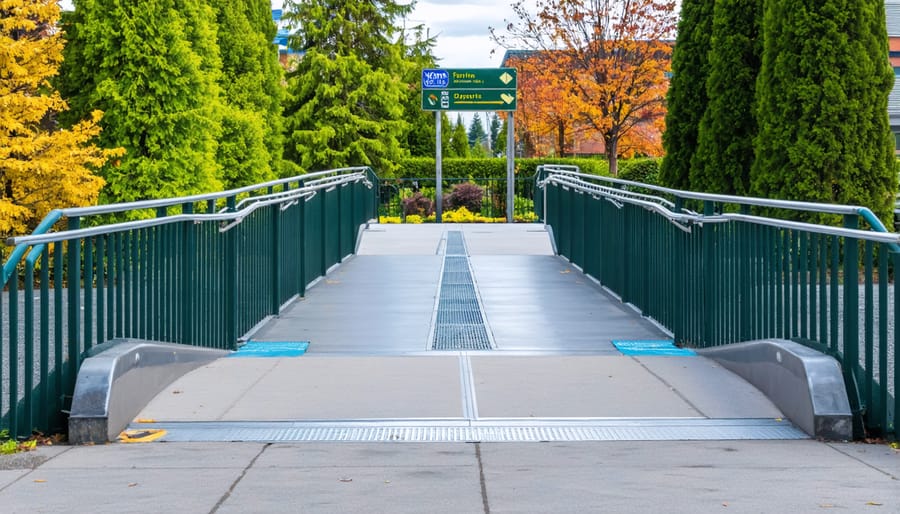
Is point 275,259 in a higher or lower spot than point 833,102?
lower

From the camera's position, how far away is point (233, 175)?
99.2ft

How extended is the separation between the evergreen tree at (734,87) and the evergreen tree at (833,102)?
78.8 inches

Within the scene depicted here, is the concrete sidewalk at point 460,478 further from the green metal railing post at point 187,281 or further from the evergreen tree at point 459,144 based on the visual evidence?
the evergreen tree at point 459,144

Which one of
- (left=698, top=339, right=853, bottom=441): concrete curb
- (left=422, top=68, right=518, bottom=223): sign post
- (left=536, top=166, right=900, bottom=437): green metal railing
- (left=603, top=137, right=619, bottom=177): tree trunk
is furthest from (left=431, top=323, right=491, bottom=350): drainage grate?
(left=603, top=137, right=619, bottom=177): tree trunk

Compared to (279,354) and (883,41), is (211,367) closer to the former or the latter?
(279,354)

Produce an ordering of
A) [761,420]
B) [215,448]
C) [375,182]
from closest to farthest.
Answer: [215,448], [761,420], [375,182]

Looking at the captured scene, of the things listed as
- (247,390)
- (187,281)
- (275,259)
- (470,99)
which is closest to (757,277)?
(247,390)

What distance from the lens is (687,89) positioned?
18.8m

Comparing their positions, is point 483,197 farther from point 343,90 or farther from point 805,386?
point 805,386

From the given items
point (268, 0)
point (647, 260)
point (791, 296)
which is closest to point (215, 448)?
point (791, 296)

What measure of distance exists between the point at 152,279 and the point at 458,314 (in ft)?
14.6

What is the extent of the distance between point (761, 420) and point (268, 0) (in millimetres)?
35034

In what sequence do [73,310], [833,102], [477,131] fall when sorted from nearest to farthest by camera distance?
[73,310] < [833,102] < [477,131]

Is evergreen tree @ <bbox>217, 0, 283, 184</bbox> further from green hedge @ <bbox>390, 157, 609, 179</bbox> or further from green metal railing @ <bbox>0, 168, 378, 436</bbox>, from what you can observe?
green metal railing @ <bbox>0, 168, 378, 436</bbox>
